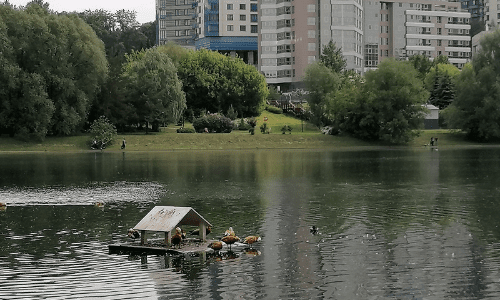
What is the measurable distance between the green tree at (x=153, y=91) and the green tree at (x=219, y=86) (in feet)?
76.3

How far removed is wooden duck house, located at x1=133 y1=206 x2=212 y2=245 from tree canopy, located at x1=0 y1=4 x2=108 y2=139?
91.9 m

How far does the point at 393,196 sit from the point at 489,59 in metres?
98.1

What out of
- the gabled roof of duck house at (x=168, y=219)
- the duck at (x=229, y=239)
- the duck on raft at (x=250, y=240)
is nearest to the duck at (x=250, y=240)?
the duck on raft at (x=250, y=240)

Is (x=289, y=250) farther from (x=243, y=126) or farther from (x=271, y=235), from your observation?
(x=243, y=126)

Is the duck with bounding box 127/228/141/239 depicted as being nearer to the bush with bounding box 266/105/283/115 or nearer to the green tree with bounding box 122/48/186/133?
the green tree with bounding box 122/48/186/133

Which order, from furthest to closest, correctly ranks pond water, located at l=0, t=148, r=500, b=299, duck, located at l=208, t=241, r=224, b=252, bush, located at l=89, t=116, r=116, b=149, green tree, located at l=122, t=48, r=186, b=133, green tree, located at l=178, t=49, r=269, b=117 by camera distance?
green tree, located at l=178, t=49, r=269, b=117, green tree, located at l=122, t=48, r=186, b=133, bush, located at l=89, t=116, r=116, b=149, duck, located at l=208, t=241, r=224, b=252, pond water, located at l=0, t=148, r=500, b=299

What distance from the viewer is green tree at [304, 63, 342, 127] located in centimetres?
14438

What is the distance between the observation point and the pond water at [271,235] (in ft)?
77.7

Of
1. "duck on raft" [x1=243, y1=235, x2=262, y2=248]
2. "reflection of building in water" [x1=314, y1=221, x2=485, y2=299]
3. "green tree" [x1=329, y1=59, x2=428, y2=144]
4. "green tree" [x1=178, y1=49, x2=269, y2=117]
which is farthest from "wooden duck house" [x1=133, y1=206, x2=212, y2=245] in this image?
"green tree" [x1=178, y1=49, x2=269, y2=117]

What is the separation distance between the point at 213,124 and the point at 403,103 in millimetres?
34569

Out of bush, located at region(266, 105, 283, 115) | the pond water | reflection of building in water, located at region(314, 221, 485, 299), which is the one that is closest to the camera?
reflection of building in water, located at region(314, 221, 485, 299)

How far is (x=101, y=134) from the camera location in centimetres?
11950

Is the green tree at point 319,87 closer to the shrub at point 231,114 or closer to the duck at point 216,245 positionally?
the shrub at point 231,114

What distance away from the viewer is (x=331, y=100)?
138250mm
